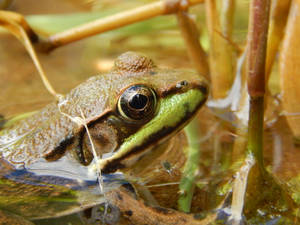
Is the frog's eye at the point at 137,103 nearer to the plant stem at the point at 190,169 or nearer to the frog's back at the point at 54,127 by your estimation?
the frog's back at the point at 54,127

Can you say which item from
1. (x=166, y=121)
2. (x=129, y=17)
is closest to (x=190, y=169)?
(x=166, y=121)

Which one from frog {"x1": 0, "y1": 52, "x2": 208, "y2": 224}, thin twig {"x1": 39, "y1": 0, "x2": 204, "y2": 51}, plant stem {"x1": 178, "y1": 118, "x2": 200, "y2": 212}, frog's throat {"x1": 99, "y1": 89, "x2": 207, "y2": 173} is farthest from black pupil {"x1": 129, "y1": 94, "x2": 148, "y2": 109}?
thin twig {"x1": 39, "y1": 0, "x2": 204, "y2": 51}

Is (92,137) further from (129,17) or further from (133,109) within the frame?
(129,17)

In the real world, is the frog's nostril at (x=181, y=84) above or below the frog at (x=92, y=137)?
above

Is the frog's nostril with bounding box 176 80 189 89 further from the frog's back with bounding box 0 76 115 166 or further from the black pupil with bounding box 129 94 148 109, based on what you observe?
the frog's back with bounding box 0 76 115 166

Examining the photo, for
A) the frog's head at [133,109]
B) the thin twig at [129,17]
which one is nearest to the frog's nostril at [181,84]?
the frog's head at [133,109]

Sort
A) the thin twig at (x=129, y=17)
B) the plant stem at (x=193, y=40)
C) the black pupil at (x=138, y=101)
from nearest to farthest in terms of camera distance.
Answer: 1. the black pupil at (x=138, y=101)
2. the thin twig at (x=129, y=17)
3. the plant stem at (x=193, y=40)

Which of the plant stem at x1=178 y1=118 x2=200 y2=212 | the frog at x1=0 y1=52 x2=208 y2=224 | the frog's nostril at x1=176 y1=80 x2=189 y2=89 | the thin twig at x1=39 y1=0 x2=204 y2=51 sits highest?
the thin twig at x1=39 y1=0 x2=204 y2=51
